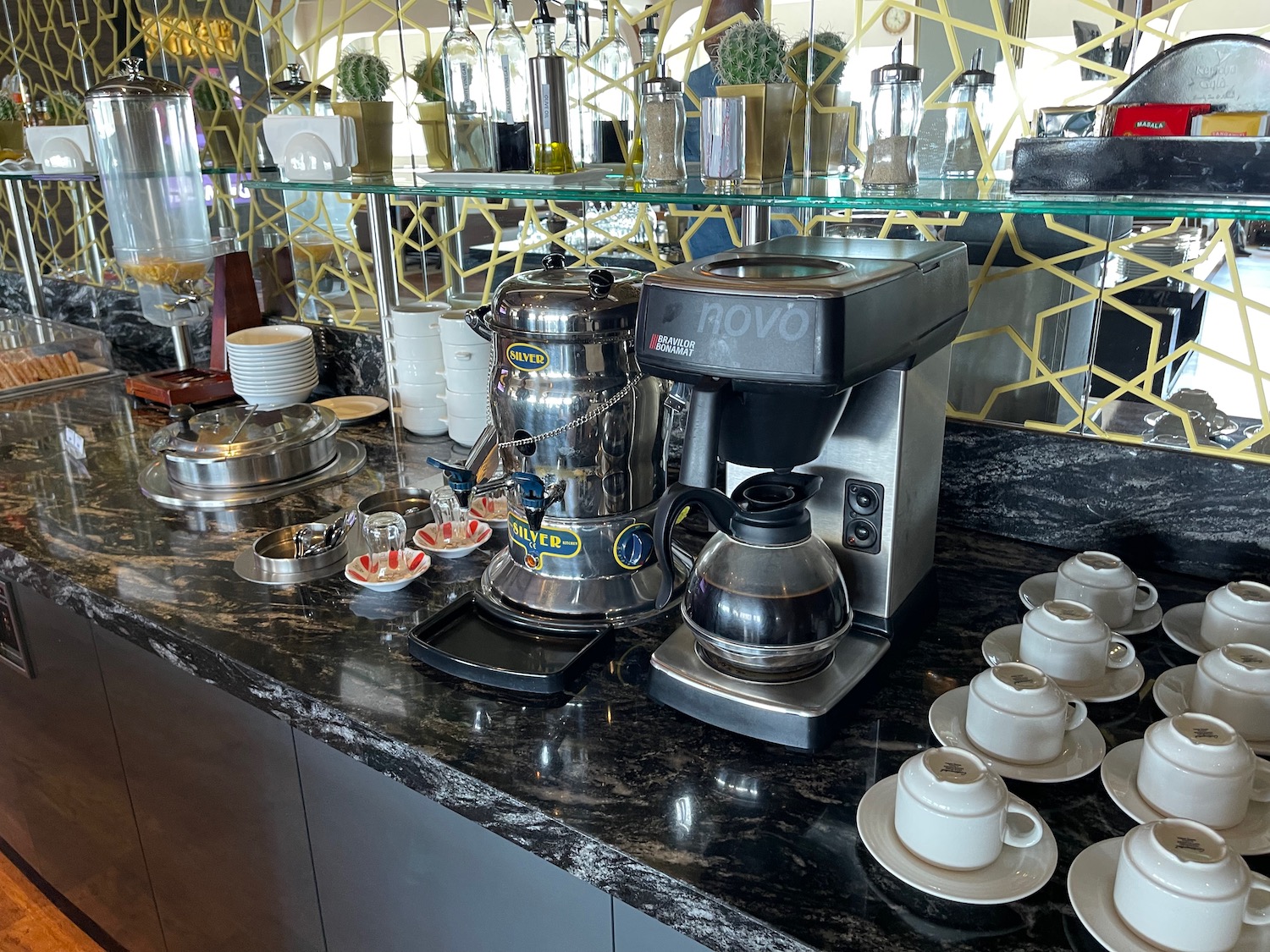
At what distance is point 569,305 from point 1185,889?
2.38 feet

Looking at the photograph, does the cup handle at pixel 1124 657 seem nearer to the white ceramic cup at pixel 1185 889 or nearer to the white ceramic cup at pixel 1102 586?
the white ceramic cup at pixel 1102 586

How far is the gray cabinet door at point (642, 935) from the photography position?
75 centimetres

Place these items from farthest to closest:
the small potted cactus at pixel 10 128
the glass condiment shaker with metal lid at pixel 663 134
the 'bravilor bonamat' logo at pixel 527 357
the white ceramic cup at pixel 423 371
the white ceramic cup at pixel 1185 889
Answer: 1. the small potted cactus at pixel 10 128
2. the white ceramic cup at pixel 423 371
3. the glass condiment shaker with metal lid at pixel 663 134
4. the 'bravilor bonamat' logo at pixel 527 357
5. the white ceramic cup at pixel 1185 889

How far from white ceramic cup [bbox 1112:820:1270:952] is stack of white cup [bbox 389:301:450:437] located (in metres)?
1.28

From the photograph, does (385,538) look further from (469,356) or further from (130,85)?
(130,85)

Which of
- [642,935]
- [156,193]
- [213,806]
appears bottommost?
[213,806]

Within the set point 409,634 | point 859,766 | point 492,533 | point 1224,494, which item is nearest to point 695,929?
point 859,766

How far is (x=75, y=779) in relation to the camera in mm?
1461

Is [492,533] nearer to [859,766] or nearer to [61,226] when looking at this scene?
[859,766]

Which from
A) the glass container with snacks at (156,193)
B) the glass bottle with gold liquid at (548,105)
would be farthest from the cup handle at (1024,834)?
the glass container with snacks at (156,193)

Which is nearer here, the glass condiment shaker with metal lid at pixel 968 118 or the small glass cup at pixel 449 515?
the glass condiment shaker with metal lid at pixel 968 118

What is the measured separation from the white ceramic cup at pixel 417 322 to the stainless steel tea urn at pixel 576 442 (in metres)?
0.55

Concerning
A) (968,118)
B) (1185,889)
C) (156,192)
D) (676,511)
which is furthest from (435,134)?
(1185,889)

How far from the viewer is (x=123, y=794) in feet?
4.49
